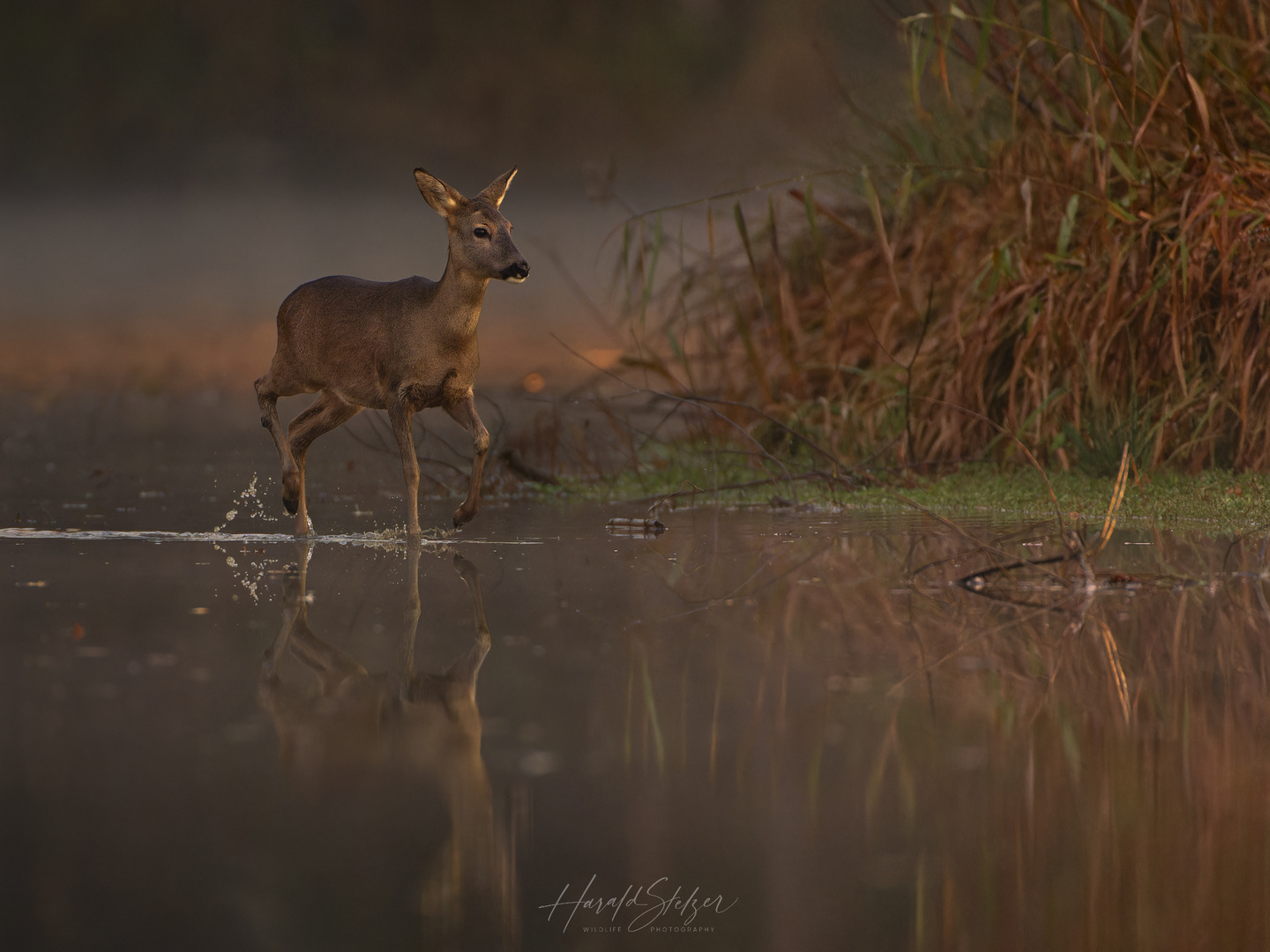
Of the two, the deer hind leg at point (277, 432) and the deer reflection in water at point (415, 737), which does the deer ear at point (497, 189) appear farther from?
the deer reflection in water at point (415, 737)

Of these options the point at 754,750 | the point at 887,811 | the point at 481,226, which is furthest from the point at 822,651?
the point at 481,226

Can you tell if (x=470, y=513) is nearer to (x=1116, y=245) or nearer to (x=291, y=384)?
(x=291, y=384)

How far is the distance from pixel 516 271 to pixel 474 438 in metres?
0.62

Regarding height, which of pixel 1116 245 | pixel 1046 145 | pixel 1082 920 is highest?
pixel 1046 145

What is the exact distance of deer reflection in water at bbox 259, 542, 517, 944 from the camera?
1951 mm

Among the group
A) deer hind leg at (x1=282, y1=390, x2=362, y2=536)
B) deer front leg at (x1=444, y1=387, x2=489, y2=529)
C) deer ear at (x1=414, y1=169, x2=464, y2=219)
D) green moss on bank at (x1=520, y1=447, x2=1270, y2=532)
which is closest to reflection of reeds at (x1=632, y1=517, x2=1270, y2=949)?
green moss on bank at (x1=520, y1=447, x2=1270, y2=532)

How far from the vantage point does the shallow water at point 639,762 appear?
1.88 meters

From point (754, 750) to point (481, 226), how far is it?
129 inches

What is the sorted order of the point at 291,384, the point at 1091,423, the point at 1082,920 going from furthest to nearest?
1. the point at 1091,423
2. the point at 291,384
3. the point at 1082,920

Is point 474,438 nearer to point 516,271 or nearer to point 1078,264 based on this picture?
point 516,271

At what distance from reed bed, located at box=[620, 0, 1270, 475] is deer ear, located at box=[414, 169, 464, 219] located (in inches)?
47.6

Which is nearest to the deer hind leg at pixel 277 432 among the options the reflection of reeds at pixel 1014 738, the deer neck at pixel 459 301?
the deer neck at pixel 459 301

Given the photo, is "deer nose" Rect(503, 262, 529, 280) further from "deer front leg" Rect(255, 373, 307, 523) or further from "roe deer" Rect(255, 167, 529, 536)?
"deer front leg" Rect(255, 373, 307, 523)

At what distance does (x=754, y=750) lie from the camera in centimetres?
256
